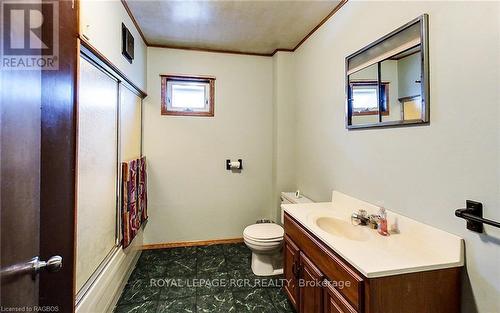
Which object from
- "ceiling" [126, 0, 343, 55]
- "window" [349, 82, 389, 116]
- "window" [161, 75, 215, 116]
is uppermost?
"ceiling" [126, 0, 343, 55]

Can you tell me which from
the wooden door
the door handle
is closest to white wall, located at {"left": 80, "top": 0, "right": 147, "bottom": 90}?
the wooden door

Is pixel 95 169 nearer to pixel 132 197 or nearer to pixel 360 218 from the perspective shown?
pixel 132 197

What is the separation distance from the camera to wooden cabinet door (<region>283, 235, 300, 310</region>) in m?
1.72

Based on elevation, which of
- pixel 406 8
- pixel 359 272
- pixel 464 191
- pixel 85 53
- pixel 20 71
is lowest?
pixel 359 272

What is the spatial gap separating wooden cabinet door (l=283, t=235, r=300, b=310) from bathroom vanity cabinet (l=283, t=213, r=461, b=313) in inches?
9.4

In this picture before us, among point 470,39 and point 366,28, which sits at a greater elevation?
point 366,28

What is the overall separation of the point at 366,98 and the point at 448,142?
0.69 m

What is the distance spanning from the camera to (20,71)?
73 cm

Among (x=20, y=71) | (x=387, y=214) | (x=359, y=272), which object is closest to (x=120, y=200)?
(x=20, y=71)

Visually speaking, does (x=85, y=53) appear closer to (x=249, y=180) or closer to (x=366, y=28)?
(x=366, y=28)

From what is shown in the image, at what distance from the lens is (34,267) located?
0.79 m

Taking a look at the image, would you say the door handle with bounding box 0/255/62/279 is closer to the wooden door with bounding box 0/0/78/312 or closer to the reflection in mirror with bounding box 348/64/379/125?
the wooden door with bounding box 0/0/78/312

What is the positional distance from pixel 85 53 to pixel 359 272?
1.88 meters

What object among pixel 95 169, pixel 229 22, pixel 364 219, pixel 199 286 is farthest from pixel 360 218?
pixel 229 22
